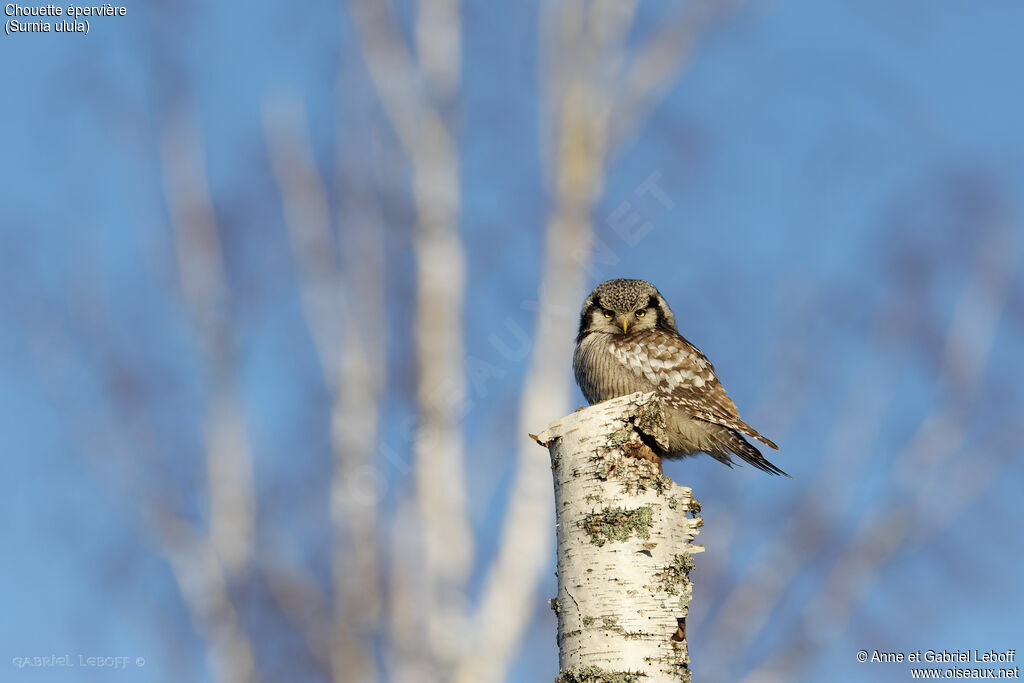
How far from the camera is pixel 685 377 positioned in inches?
188

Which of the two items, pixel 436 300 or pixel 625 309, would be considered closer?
pixel 625 309

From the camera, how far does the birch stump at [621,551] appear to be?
9.21 ft

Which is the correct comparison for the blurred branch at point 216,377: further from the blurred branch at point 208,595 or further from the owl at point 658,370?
the owl at point 658,370

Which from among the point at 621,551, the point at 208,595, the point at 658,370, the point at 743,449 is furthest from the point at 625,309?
the point at 208,595

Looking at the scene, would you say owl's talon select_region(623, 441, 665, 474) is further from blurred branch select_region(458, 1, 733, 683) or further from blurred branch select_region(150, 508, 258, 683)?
blurred branch select_region(150, 508, 258, 683)

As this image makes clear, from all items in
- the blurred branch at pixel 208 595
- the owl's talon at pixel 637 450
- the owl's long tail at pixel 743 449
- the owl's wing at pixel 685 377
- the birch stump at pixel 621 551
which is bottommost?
the birch stump at pixel 621 551

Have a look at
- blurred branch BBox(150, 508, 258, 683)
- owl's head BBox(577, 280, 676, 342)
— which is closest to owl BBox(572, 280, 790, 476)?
owl's head BBox(577, 280, 676, 342)

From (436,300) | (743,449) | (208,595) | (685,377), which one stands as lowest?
(743,449)

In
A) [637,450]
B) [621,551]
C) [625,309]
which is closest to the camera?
[621,551]

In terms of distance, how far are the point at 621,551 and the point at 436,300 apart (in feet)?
14.7

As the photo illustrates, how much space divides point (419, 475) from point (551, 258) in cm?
170

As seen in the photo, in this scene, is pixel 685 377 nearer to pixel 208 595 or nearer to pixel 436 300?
pixel 436 300

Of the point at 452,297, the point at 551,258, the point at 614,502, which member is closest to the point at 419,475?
the point at 452,297

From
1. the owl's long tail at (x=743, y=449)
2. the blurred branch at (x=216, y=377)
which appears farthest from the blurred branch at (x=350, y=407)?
the owl's long tail at (x=743, y=449)
